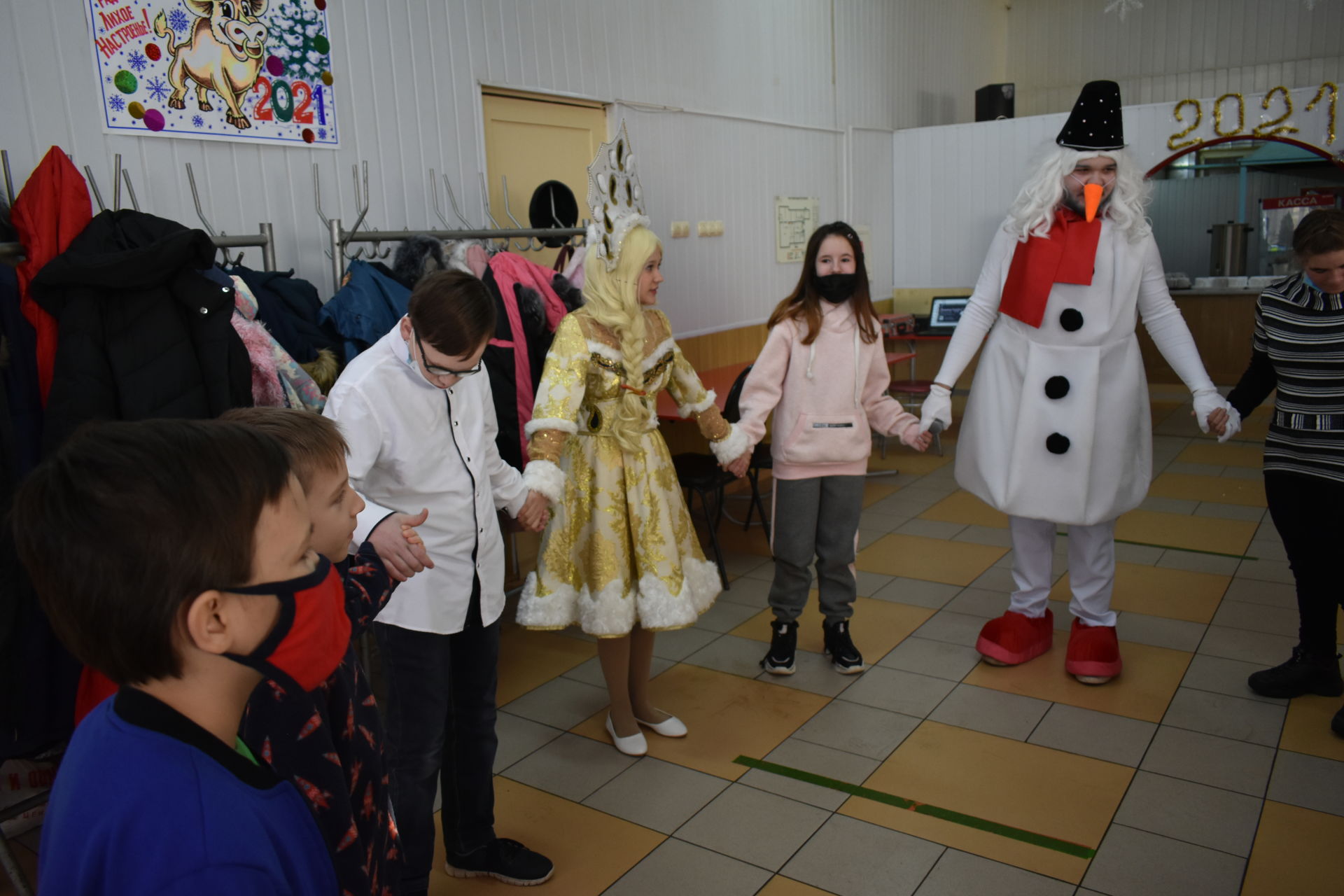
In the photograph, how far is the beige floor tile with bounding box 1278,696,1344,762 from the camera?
2666 mm

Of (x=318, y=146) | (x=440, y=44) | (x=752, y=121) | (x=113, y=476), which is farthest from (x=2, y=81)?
(x=752, y=121)

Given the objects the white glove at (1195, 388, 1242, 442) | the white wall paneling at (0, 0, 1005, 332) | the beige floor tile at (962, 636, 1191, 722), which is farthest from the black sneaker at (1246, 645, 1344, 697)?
the white wall paneling at (0, 0, 1005, 332)

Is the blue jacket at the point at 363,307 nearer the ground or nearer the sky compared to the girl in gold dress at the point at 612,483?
nearer the sky

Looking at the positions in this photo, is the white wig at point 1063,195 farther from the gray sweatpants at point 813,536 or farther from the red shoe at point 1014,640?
the red shoe at point 1014,640

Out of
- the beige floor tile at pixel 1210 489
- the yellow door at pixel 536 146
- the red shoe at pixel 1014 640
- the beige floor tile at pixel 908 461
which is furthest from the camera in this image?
the beige floor tile at pixel 908 461

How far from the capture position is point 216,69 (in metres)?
3.00

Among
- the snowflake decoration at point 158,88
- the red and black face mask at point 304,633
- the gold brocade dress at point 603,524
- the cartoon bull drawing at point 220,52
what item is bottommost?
the gold brocade dress at point 603,524

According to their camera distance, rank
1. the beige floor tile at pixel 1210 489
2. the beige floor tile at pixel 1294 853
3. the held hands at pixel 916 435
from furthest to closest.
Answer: the beige floor tile at pixel 1210 489 < the held hands at pixel 916 435 < the beige floor tile at pixel 1294 853

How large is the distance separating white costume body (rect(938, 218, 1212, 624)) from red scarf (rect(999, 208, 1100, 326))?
0.04 meters

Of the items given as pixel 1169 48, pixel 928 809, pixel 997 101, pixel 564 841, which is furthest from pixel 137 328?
pixel 1169 48

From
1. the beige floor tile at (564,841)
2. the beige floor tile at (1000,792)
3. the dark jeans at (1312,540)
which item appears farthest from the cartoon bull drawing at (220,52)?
the dark jeans at (1312,540)

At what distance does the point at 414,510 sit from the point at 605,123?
10.5 feet

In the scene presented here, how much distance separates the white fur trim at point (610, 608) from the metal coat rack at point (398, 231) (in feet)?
4.27

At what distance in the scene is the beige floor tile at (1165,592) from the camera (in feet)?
12.1
